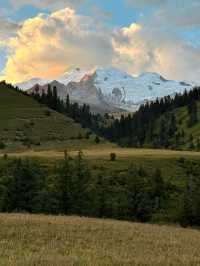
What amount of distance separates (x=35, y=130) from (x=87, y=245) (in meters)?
130

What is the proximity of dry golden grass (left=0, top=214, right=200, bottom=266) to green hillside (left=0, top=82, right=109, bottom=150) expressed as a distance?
97617 millimetres

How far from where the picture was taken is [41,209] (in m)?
53.5

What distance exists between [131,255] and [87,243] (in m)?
3.44

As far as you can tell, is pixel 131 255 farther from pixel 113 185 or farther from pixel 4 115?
pixel 4 115

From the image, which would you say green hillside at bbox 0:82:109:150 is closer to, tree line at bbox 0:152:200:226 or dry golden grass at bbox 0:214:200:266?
tree line at bbox 0:152:200:226

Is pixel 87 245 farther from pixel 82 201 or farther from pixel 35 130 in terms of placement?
pixel 35 130

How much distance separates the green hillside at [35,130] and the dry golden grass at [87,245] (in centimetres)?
9762

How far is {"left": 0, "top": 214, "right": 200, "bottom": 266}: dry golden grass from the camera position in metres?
19.7

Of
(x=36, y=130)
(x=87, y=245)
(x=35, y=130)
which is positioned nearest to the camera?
(x=87, y=245)

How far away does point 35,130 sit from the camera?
153 metres

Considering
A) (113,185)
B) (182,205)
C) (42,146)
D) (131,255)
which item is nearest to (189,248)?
(131,255)

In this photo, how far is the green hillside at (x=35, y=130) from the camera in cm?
13550

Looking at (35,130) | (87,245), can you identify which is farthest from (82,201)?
(35,130)

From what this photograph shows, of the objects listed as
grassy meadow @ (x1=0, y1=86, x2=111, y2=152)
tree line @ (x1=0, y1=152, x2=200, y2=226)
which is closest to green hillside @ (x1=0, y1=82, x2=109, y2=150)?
grassy meadow @ (x1=0, y1=86, x2=111, y2=152)
